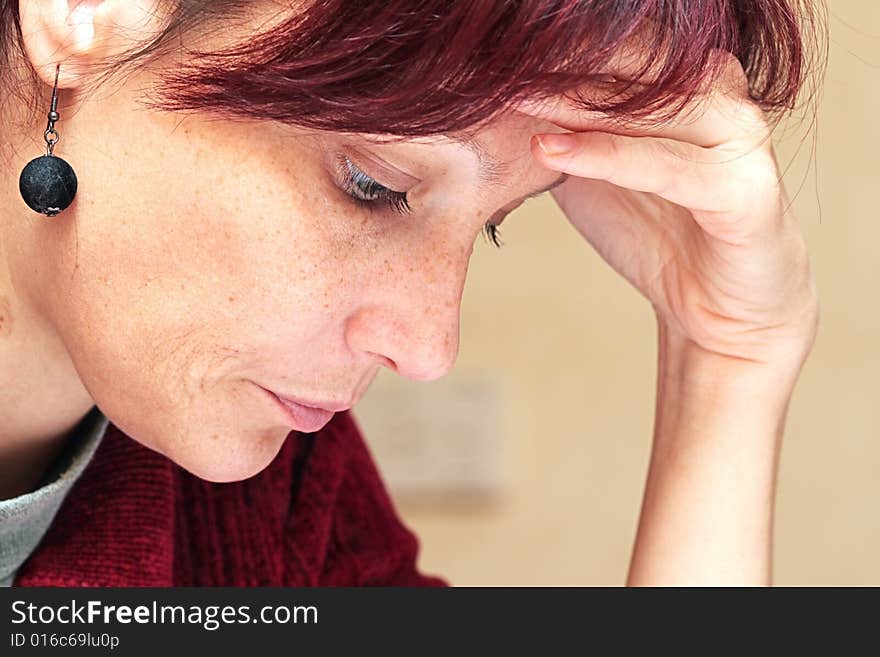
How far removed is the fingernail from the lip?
8.5 inches

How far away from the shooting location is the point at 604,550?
180 centimetres

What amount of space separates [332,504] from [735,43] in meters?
0.53

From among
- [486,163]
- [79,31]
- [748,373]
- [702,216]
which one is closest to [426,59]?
[486,163]

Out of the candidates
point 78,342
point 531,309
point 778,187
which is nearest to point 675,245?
point 778,187

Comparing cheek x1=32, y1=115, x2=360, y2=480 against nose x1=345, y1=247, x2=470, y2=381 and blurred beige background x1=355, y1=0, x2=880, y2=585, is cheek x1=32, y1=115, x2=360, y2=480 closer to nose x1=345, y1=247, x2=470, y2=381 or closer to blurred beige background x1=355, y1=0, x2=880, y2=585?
nose x1=345, y1=247, x2=470, y2=381

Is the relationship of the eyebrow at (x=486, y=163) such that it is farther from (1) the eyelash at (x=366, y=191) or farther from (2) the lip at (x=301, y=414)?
(2) the lip at (x=301, y=414)

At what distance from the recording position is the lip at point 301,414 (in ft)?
2.69

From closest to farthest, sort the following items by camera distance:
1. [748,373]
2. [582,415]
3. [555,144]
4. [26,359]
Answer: [555,144], [26,359], [748,373], [582,415]

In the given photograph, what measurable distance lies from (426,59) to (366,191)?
112mm

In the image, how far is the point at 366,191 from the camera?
2.44 feet

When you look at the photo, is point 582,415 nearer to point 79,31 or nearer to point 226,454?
point 226,454

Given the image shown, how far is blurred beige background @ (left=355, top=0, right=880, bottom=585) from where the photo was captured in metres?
1.72

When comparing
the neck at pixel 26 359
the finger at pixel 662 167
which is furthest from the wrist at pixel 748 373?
the neck at pixel 26 359

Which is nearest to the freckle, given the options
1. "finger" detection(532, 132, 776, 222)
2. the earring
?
the earring
